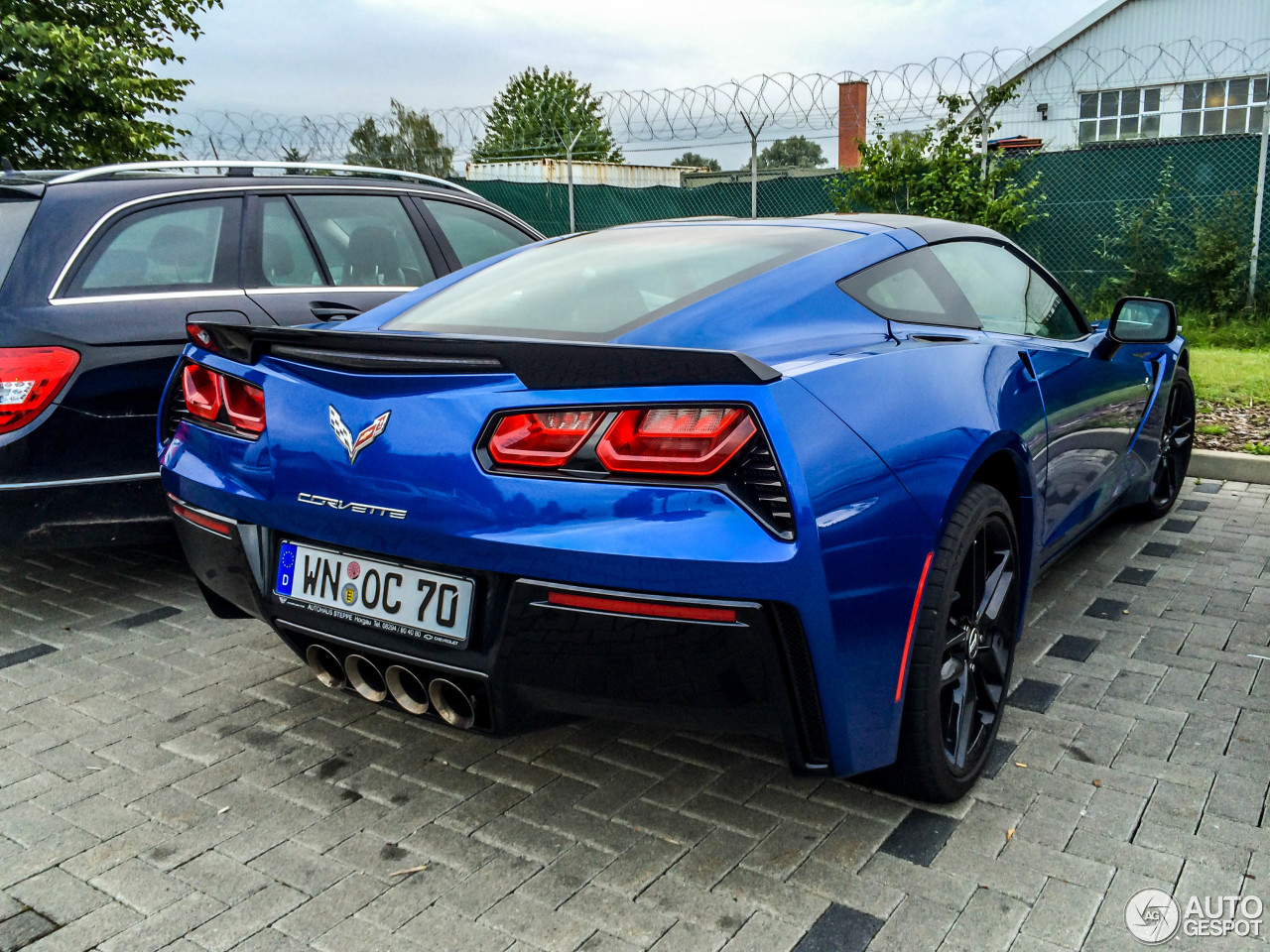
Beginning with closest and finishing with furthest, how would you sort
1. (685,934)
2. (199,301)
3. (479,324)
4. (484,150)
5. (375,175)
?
1. (685,934)
2. (479,324)
3. (199,301)
4. (375,175)
5. (484,150)

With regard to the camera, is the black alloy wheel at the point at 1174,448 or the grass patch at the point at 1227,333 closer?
the black alloy wheel at the point at 1174,448

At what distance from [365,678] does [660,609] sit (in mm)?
811

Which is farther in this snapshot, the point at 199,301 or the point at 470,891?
the point at 199,301

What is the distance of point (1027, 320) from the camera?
338 centimetres

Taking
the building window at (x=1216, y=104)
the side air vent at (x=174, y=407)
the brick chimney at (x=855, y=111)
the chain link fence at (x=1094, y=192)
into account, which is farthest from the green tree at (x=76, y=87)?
the building window at (x=1216, y=104)

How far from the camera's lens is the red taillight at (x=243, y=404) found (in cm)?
246

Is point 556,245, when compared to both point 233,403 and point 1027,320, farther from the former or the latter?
point 1027,320

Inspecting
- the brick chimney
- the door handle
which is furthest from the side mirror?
the brick chimney

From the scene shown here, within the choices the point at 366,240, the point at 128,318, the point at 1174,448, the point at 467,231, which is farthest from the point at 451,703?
the point at 1174,448

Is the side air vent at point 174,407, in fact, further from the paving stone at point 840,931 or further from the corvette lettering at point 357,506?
the paving stone at point 840,931

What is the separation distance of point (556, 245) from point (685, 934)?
2083mm

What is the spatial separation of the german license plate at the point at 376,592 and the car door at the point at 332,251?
1970mm

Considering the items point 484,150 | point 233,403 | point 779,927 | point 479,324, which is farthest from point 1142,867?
point 484,150

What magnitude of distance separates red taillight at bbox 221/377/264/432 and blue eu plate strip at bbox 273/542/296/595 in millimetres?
280
